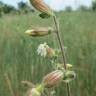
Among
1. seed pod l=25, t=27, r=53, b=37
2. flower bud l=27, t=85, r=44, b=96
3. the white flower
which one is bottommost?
flower bud l=27, t=85, r=44, b=96

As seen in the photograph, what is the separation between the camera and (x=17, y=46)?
3654mm

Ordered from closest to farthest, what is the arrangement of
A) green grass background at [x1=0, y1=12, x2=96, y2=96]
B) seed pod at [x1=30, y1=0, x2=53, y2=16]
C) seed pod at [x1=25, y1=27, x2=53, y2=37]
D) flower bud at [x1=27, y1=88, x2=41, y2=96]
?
flower bud at [x1=27, y1=88, x2=41, y2=96] < seed pod at [x1=30, y1=0, x2=53, y2=16] < seed pod at [x1=25, y1=27, x2=53, y2=37] < green grass background at [x1=0, y1=12, x2=96, y2=96]

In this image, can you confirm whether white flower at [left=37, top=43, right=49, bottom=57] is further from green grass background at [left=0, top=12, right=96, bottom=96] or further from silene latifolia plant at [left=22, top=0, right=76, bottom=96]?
green grass background at [left=0, top=12, right=96, bottom=96]

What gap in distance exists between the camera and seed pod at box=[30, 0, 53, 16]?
1.11m

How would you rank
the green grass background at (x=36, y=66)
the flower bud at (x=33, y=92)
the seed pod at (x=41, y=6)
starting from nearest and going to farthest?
the flower bud at (x=33, y=92) → the seed pod at (x=41, y=6) → the green grass background at (x=36, y=66)

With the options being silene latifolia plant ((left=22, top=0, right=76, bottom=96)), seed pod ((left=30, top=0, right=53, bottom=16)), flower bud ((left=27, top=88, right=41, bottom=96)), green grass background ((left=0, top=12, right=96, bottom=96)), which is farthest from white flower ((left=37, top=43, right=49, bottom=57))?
green grass background ((left=0, top=12, right=96, bottom=96))

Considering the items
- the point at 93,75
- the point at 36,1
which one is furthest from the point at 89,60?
the point at 36,1

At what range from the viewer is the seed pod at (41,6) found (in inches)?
43.5

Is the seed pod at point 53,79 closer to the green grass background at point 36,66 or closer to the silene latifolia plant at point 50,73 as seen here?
the silene latifolia plant at point 50,73

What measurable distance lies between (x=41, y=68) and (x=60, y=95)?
28 centimetres

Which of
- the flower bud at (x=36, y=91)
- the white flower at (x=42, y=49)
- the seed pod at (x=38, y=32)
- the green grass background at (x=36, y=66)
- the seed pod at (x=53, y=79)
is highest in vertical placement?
the seed pod at (x=38, y=32)

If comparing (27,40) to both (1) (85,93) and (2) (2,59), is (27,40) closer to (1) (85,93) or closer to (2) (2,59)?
(2) (2,59)

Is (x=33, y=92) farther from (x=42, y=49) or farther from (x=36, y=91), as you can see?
(x=42, y=49)

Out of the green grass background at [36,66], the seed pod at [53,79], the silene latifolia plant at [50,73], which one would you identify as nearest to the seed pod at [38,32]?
the silene latifolia plant at [50,73]
